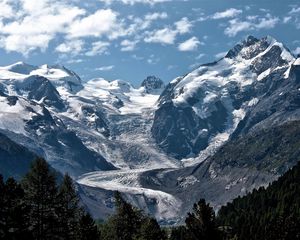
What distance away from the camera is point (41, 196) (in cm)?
6806

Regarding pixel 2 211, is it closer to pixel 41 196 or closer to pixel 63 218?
pixel 41 196

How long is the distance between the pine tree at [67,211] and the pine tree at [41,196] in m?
1.08

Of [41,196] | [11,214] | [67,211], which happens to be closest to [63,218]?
[67,211]

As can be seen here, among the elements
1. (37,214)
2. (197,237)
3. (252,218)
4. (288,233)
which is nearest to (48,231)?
(37,214)

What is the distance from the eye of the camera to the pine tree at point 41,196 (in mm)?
67438

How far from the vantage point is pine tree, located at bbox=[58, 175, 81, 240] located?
232 ft

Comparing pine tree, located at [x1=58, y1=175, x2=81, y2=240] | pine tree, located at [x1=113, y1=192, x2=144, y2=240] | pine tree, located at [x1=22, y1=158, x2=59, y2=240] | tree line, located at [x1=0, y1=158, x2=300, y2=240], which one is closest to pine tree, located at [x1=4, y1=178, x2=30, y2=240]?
tree line, located at [x1=0, y1=158, x2=300, y2=240]

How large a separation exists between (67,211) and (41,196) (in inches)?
324

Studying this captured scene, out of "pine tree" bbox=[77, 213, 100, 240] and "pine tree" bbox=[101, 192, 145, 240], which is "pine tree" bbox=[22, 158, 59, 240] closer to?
"pine tree" bbox=[77, 213, 100, 240]

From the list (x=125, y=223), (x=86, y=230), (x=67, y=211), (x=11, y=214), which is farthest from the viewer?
(x=125, y=223)

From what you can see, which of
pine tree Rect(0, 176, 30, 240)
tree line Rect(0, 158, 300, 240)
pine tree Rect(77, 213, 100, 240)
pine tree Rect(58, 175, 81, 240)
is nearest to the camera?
tree line Rect(0, 158, 300, 240)

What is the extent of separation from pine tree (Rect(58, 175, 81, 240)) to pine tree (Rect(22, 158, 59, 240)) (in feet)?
3.55

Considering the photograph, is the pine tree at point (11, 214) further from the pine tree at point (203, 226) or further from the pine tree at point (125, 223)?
the pine tree at point (125, 223)

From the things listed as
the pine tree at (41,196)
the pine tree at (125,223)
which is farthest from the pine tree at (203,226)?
the pine tree at (125,223)
